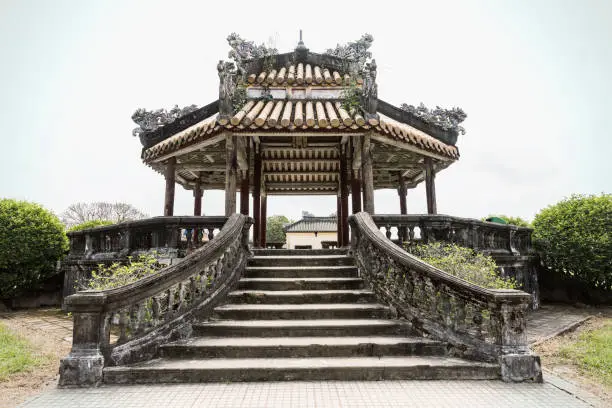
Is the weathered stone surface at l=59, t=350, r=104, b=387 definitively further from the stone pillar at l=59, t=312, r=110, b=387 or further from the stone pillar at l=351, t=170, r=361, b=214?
the stone pillar at l=351, t=170, r=361, b=214

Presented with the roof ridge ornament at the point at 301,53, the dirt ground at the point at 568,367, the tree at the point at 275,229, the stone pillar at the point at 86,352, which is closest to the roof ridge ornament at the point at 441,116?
the roof ridge ornament at the point at 301,53

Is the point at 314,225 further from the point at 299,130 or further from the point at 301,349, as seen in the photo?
the point at 301,349

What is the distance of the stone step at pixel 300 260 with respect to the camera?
694cm

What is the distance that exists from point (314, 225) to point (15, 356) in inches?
1504

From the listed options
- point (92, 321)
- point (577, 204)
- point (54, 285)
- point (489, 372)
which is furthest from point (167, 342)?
point (577, 204)

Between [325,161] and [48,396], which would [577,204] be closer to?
[325,161]

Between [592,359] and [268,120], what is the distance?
6.77 meters

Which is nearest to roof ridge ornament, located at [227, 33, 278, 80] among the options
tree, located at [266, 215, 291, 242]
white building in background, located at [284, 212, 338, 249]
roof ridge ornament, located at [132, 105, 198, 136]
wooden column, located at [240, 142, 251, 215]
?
roof ridge ornament, located at [132, 105, 198, 136]

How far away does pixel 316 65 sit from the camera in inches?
441

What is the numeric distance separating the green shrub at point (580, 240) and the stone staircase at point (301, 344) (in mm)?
6438

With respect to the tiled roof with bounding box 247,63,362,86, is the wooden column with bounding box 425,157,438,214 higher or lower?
lower

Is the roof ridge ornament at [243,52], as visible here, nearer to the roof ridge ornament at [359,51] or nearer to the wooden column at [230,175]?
the roof ridge ornament at [359,51]

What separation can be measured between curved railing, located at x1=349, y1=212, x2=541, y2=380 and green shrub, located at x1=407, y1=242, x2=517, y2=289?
2.58 feet

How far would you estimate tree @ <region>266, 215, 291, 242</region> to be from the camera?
177 ft
